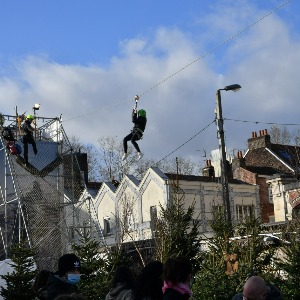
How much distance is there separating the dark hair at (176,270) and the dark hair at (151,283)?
13 cm

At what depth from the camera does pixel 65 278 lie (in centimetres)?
899

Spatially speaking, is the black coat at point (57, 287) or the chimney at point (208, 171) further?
the chimney at point (208, 171)

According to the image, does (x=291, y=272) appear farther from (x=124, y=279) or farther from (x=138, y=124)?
(x=124, y=279)

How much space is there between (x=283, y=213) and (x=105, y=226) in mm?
16541

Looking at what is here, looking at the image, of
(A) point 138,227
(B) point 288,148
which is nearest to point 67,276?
(A) point 138,227

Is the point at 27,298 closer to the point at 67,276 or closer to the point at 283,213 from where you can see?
the point at 67,276

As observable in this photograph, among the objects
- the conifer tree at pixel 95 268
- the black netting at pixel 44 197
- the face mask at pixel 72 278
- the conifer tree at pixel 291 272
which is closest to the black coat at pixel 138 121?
the conifer tree at pixel 95 268

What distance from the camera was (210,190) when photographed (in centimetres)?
4612

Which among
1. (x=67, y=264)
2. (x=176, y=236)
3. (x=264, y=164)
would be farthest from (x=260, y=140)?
(x=67, y=264)

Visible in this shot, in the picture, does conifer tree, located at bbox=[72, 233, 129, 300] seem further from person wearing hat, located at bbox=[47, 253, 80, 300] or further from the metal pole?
person wearing hat, located at bbox=[47, 253, 80, 300]

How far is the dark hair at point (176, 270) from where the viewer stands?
7750 millimetres

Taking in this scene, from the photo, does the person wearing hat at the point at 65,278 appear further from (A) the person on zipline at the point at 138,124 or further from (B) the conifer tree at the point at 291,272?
(A) the person on zipline at the point at 138,124

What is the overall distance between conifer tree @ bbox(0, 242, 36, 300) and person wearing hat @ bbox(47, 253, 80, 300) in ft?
34.6

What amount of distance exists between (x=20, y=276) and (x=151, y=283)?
1278 centimetres
